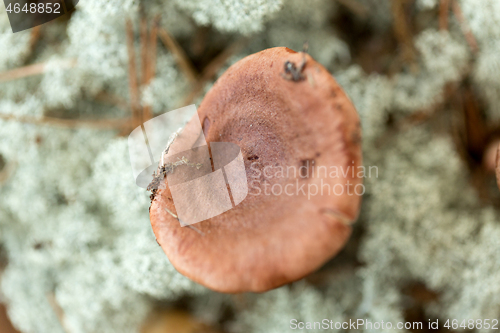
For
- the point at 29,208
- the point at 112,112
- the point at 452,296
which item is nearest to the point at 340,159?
the point at 452,296

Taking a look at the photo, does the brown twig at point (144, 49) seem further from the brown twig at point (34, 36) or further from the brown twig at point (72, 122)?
the brown twig at point (34, 36)

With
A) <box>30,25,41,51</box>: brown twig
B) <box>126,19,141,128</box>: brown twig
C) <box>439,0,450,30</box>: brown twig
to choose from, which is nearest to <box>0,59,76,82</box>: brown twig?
<box>30,25,41,51</box>: brown twig

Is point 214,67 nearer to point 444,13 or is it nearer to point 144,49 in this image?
point 144,49

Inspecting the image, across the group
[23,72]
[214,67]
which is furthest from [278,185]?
[23,72]

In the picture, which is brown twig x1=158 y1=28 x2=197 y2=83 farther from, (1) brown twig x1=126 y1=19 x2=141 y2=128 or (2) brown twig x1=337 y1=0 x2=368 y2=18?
(2) brown twig x1=337 y1=0 x2=368 y2=18

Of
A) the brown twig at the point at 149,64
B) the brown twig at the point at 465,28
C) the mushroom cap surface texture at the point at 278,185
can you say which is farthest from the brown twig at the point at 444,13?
the brown twig at the point at 149,64

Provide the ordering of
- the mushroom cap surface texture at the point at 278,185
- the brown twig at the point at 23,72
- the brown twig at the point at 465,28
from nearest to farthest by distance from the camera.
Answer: the mushroom cap surface texture at the point at 278,185 < the brown twig at the point at 465,28 < the brown twig at the point at 23,72
